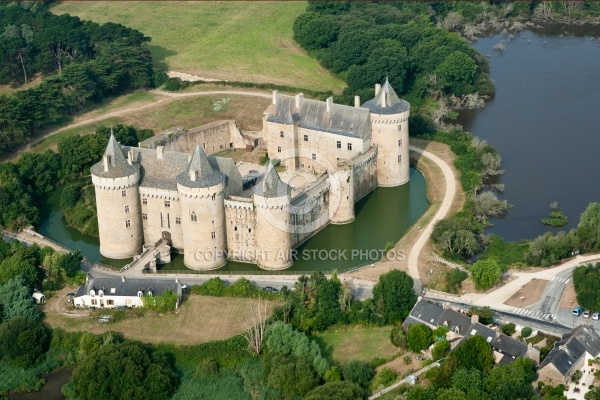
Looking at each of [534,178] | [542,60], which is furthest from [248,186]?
[542,60]

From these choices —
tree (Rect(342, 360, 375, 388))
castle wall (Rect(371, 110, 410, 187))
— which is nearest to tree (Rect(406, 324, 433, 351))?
tree (Rect(342, 360, 375, 388))

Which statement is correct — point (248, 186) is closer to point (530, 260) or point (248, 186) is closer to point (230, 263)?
point (230, 263)

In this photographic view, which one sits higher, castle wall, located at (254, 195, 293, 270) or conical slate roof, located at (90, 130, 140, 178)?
conical slate roof, located at (90, 130, 140, 178)

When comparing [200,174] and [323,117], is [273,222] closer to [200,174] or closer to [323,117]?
[200,174]

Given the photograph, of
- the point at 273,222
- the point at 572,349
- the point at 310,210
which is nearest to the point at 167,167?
the point at 273,222

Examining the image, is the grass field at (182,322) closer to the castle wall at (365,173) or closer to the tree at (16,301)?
the tree at (16,301)

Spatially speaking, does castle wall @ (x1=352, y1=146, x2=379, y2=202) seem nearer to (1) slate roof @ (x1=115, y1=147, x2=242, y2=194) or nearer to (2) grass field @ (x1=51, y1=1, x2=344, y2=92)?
(1) slate roof @ (x1=115, y1=147, x2=242, y2=194)

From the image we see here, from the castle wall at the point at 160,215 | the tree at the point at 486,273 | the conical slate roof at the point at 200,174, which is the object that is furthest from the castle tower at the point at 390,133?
the tree at the point at 486,273
